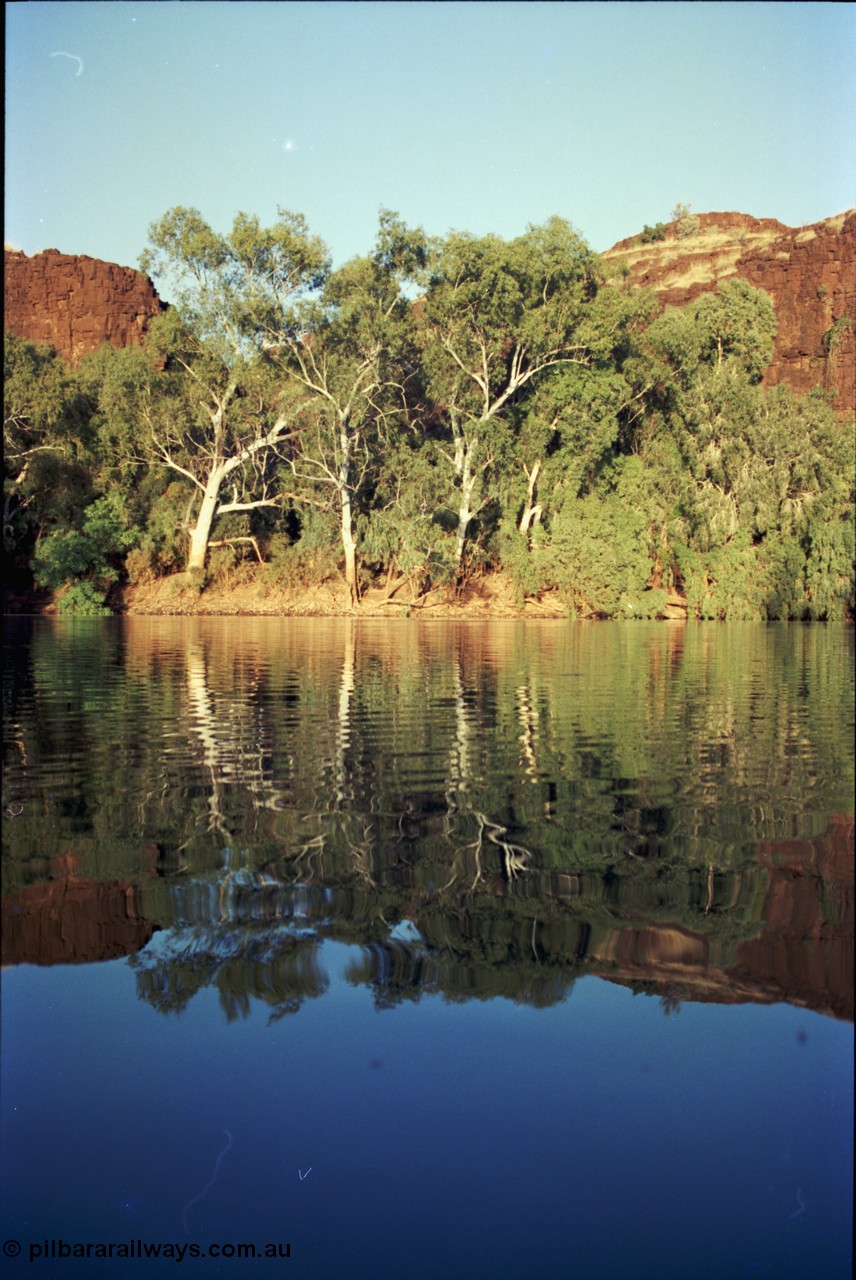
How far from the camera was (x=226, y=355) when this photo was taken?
44.1 meters

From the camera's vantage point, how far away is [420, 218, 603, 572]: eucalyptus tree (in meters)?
41.9

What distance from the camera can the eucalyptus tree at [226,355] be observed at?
138 feet

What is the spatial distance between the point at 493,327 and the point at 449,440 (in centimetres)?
588

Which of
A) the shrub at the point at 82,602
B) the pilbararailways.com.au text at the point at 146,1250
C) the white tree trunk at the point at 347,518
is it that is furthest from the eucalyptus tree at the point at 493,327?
the pilbararailways.com.au text at the point at 146,1250

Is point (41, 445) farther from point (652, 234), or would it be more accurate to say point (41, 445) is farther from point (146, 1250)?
point (652, 234)

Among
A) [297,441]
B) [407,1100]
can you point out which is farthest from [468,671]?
[297,441]

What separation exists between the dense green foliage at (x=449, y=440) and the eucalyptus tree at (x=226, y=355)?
0.10 meters

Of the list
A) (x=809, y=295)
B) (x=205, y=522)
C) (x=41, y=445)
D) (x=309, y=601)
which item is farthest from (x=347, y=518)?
(x=809, y=295)

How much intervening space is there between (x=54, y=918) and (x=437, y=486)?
131 feet

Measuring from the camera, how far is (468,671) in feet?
53.8

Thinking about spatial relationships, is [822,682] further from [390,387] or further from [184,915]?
[390,387]

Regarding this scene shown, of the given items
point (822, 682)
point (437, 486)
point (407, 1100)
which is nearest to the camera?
point (407, 1100)

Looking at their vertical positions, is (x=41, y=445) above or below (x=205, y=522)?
above

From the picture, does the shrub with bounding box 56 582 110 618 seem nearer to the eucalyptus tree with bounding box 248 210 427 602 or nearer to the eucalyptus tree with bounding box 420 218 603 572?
the eucalyptus tree with bounding box 248 210 427 602
